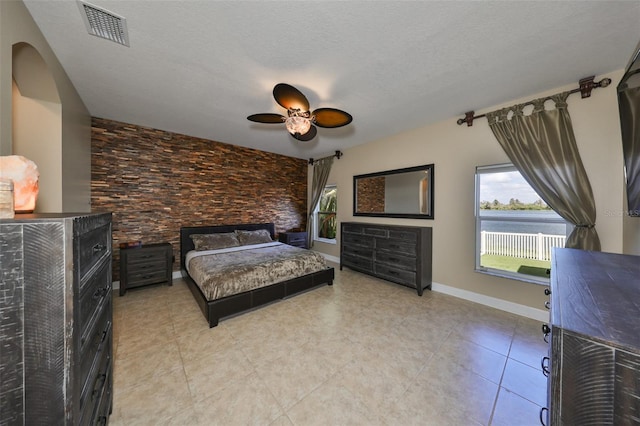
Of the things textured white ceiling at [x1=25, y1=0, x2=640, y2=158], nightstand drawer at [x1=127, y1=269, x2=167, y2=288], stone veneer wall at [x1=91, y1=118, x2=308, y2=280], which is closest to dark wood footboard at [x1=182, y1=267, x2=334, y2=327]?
nightstand drawer at [x1=127, y1=269, x2=167, y2=288]

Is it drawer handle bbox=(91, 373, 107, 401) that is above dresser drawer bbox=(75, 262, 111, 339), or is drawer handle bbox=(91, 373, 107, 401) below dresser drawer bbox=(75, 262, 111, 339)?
below

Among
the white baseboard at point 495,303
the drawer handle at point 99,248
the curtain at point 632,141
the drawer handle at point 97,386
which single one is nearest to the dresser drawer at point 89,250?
the drawer handle at point 99,248

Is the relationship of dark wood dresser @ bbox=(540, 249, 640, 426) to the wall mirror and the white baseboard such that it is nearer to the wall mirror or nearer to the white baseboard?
the white baseboard

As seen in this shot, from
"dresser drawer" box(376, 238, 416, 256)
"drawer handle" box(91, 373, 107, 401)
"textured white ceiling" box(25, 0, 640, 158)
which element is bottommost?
"drawer handle" box(91, 373, 107, 401)

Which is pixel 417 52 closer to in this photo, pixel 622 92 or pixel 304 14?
pixel 304 14

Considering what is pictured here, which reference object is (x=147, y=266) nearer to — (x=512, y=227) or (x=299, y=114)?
Result: (x=299, y=114)

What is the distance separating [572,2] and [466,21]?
0.66m

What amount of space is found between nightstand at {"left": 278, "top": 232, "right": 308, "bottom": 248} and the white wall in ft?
5.57

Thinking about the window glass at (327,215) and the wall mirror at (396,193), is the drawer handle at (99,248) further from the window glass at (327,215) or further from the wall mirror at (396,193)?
the window glass at (327,215)

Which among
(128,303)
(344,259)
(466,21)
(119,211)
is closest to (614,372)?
(466,21)

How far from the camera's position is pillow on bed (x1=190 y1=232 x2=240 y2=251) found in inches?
152

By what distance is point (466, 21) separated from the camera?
5.24 ft

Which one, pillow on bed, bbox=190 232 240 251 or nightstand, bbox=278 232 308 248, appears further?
nightstand, bbox=278 232 308 248

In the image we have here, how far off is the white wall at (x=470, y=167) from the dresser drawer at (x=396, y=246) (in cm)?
47
